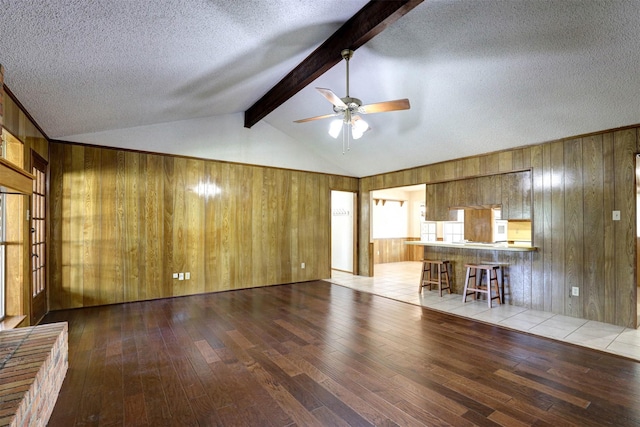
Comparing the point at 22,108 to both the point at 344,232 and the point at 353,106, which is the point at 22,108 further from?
the point at 344,232

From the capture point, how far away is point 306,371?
2598mm

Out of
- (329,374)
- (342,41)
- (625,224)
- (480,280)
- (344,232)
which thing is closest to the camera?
(329,374)

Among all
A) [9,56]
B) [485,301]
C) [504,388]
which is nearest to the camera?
[9,56]

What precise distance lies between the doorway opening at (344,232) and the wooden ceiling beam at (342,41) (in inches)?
145

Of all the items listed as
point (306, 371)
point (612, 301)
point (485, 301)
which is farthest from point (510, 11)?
point (485, 301)

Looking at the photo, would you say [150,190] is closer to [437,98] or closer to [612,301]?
[437,98]

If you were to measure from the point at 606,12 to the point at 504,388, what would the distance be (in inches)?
117

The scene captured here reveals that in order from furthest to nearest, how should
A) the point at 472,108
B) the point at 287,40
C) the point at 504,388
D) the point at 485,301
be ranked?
the point at 485,301 → the point at 472,108 → the point at 287,40 → the point at 504,388

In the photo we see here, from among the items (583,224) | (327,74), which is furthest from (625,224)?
(327,74)

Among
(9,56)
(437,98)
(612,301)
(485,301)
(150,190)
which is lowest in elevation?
(485,301)

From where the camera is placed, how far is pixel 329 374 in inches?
100

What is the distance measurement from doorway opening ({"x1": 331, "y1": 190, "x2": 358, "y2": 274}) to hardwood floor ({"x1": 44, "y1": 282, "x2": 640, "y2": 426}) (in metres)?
3.60

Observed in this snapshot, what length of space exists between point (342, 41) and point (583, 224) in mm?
3899

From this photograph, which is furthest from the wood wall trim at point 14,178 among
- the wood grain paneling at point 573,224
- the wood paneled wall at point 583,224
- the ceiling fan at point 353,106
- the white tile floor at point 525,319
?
the wood grain paneling at point 573,224
